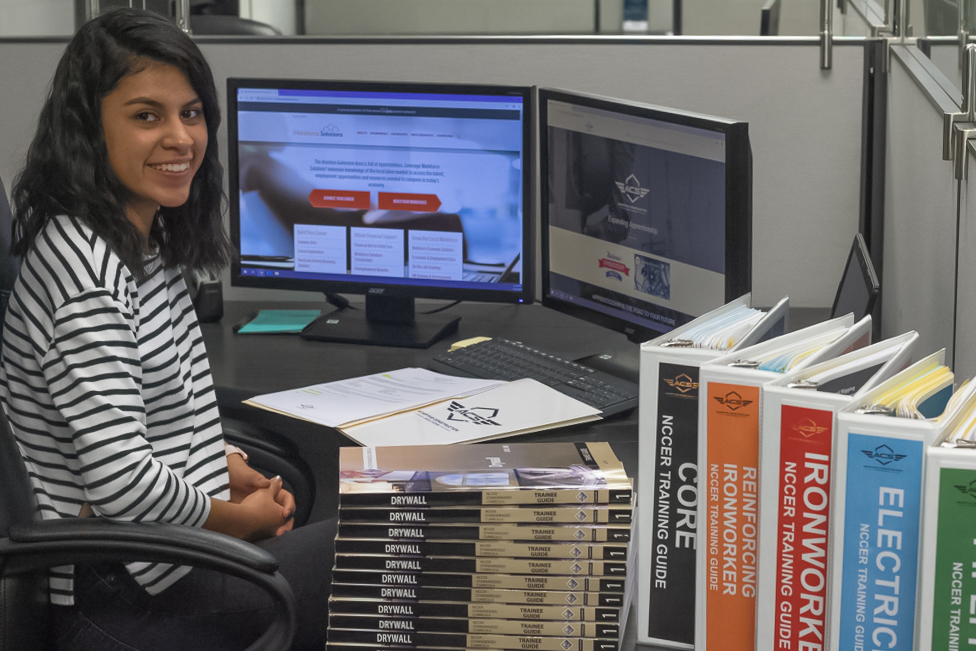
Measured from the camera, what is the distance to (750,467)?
0.79 meters

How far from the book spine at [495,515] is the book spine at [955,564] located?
24cm

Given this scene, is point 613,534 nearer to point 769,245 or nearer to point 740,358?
point 740,358

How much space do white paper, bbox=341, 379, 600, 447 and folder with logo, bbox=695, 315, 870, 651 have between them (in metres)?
0.49

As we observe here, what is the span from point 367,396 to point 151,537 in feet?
1.50

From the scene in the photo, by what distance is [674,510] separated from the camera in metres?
0.86

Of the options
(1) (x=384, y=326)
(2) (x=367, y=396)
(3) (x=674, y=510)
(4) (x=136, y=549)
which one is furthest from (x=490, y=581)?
(1) (x=384, y=326)

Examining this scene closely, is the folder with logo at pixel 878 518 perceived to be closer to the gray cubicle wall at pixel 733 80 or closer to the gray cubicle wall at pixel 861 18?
the gray cubicle wall at pixel 733 80

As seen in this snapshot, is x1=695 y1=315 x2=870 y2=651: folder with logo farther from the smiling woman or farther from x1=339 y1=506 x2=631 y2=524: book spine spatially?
the smiling woman

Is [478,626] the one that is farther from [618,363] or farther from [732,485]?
[618,363]

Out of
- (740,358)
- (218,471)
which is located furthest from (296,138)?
(740,358)

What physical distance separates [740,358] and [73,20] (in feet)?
6.77

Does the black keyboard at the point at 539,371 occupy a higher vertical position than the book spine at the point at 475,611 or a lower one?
higher

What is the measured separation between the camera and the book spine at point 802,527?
0.73 meters

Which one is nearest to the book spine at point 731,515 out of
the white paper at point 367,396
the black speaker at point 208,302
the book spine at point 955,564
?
the book spine at point 955,564
